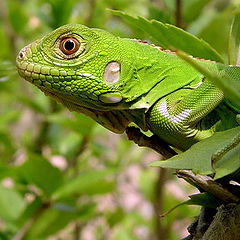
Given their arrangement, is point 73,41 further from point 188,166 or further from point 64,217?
point 64,217

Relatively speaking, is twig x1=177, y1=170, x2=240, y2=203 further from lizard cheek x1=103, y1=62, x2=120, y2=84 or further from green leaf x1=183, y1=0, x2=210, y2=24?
green leaf x1=183, y1=0, x2=210, y2=24

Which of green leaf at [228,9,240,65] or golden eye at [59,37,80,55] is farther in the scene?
golden eye at [59,37,80,55]

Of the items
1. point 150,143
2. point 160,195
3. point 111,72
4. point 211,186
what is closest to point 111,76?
point 111,72

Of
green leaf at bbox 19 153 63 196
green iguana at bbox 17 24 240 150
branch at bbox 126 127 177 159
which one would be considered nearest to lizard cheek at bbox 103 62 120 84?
green iguana at bbox 17 24 240 150

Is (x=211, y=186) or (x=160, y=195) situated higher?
(x=211, y=186)

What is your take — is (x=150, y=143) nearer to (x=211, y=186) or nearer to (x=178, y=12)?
(x=211, y=186)

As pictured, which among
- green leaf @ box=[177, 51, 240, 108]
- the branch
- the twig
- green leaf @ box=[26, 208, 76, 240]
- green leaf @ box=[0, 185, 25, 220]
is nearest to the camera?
green leaf @ box=[177, 51, 240, 108]

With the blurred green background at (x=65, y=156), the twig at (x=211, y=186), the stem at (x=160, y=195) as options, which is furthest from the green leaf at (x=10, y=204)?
the twig at (x=211, y=186)

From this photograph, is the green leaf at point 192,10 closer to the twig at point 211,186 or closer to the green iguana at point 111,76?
the green iguana at point 111,76

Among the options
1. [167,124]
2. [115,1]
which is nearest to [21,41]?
[115,1]
